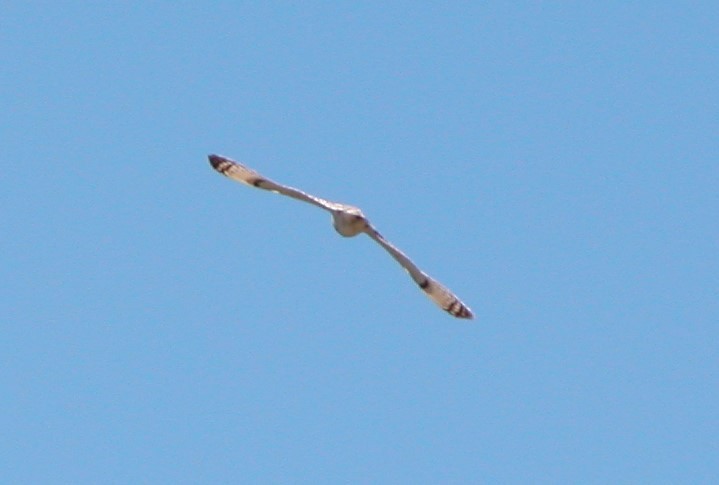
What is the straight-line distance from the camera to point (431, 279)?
134ft

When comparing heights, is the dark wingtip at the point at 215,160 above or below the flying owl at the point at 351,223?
above

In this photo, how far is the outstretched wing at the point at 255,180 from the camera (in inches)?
1499

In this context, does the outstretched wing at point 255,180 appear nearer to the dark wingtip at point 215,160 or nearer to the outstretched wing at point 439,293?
the dark wingtip at point 215,160

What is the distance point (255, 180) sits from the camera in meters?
40.2

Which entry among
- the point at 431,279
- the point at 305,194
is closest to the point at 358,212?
the point at 305,194

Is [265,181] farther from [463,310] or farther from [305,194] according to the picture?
[463,310]

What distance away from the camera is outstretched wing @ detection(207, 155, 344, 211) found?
38.1 m

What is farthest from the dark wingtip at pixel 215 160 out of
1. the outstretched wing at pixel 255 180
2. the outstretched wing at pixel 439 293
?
the outstretched wing at pixel 439 293

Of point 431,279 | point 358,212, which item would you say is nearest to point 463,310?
point 431,279

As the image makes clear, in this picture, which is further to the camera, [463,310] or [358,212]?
[463,310]

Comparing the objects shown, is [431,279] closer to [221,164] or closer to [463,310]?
[463,310]

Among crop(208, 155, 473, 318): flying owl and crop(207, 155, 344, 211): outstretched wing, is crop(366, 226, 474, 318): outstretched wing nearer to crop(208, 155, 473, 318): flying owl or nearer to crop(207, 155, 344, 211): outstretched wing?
crop(208, 155, 473, 318): flying owl

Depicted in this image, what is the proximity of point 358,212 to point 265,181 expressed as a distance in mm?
2757

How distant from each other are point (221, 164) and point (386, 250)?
405 centimetres
